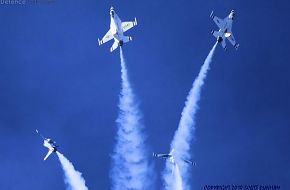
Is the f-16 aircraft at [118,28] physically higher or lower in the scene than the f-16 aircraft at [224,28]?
lower

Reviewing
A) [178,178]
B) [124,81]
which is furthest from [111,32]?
[178,178]

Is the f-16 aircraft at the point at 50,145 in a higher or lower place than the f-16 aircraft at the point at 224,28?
lower

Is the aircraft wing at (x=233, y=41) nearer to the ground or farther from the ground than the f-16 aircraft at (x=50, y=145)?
farther from the ground

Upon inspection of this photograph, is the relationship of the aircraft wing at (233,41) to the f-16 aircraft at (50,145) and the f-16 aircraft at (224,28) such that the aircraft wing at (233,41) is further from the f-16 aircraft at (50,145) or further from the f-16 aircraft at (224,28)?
the f-16 aircraft at (50,145)

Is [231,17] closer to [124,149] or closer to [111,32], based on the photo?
[111,32]

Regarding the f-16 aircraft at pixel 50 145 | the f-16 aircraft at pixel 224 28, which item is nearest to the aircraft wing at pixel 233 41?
the f-16 aircraft at pixel 224 28

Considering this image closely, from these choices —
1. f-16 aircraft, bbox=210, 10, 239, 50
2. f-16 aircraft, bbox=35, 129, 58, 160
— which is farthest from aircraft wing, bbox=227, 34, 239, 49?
f-16 aircraft, bbox=35, 129, 58, 160

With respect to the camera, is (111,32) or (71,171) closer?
(111,32)

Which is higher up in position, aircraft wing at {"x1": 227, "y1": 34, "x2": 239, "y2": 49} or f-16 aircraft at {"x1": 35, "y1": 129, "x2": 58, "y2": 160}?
aircraft wing at {"x1": 227, "y1": 34, "x2": 239, "y2": 49}

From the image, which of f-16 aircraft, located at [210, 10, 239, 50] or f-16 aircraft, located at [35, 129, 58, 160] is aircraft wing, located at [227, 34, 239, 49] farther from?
f-16 aircraft, located at [35, 129, 58, 160]

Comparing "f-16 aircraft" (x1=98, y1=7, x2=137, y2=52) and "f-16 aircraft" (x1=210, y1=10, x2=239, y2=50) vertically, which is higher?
"f-16 aircraft" (x1=210, y1=10, x2=239, y2=50)

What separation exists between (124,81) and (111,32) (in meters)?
11.4

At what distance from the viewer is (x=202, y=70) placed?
525 feet

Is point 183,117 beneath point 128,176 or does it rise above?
above
